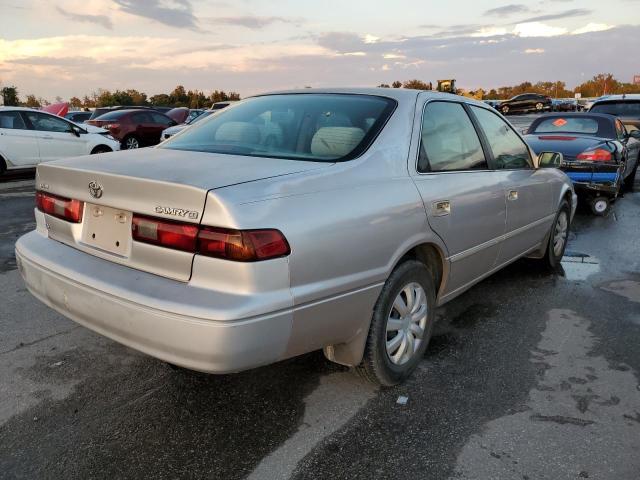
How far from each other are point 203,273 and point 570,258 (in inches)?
191

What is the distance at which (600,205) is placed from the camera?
27.0ft

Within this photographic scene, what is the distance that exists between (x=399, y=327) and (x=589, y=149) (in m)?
6.08

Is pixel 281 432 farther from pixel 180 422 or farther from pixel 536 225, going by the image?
pixel 536 225

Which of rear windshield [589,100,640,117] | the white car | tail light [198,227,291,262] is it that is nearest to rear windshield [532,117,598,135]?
rear windshield [589,100,640,117]

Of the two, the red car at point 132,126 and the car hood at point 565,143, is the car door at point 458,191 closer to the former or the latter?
the car hood at point 565,143

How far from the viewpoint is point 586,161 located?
25.4ft

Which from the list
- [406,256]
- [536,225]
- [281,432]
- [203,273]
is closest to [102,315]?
[203,273]

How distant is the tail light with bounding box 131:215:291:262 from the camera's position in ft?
7.16

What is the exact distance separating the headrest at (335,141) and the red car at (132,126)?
1441cm

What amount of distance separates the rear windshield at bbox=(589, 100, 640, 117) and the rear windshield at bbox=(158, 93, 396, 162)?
11048 millimetres

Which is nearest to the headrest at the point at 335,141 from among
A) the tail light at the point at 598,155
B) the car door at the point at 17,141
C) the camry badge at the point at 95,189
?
the camry badge at the point at 95,189

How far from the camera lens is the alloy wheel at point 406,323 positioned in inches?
118

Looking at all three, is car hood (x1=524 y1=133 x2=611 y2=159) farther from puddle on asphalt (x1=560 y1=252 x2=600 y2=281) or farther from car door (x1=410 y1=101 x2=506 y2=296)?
car door (x1=410 y1=101 x2=506 y2=296)

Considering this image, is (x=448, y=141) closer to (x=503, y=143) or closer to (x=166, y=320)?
(x=503, y=143)
